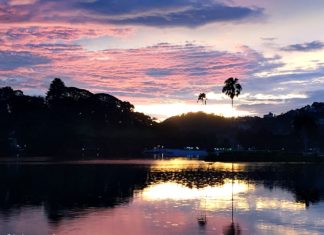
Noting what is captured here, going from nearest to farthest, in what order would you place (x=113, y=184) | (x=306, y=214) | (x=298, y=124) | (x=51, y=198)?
(x=306, y=214) < (x=51, y=198) < (x=113, y=184) < (x=298, y=124)

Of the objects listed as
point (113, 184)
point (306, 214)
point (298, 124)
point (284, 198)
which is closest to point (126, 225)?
point (306, 214)

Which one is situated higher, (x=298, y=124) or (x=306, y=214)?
(x=298, y=124)

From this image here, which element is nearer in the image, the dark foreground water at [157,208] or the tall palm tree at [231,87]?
the dark foreground water at [157,208]

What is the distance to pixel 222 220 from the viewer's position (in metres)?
29.9

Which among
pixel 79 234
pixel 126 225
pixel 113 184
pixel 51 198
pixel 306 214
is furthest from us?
pixel 113 184

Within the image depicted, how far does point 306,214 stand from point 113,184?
2524 cm

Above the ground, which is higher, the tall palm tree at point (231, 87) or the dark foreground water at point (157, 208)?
the tall palm tree at point (231, 87)

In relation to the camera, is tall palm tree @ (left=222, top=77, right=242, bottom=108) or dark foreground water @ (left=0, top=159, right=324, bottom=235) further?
tall palm tree @ (left=222, top=77, right=242, bottom=108)

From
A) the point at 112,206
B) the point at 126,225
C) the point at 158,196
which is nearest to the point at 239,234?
the point at 126,225

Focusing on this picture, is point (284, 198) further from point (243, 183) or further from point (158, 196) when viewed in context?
point (243, 183)

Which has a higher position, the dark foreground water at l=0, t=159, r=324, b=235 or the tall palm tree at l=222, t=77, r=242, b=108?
the tall palm tree at l=222, t=77, r=242, b=108

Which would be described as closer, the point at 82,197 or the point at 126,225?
the point at 126,225

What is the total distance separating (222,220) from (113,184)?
83.3 ft

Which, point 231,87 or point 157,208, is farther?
point 231,87
